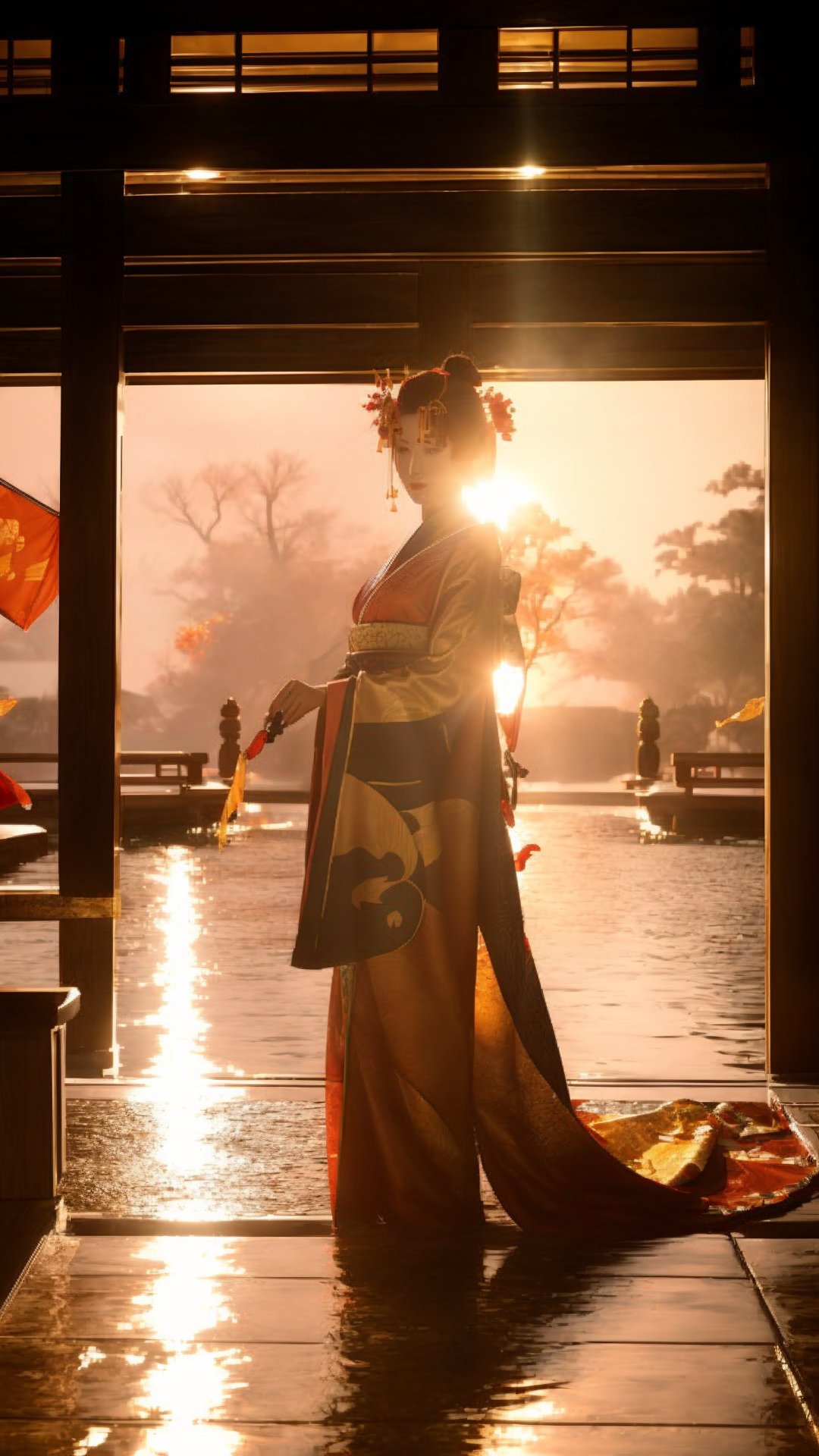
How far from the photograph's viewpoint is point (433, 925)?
348cm

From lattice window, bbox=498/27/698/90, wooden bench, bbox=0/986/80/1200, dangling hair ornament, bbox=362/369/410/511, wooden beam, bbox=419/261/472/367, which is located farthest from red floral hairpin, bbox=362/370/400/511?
lattice window, bbox=498/27/698/90

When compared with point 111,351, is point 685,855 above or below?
below

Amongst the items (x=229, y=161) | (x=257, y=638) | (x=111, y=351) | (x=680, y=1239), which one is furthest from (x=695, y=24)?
(x=257, y=638)

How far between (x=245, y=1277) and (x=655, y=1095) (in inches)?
74.6

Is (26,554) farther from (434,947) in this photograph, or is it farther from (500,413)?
(434,947)

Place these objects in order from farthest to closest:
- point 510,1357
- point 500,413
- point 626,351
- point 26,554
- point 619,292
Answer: point 626,351
point 26,554
point 619,292
point 500,413
point 510,1357

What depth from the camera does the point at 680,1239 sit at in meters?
3.44

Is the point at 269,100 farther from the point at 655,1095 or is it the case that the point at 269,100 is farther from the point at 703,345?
the point at 655,1095

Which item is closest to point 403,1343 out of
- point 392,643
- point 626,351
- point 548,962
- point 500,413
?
point 392,643

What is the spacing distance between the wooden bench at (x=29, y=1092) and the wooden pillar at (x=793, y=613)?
236 centimetres

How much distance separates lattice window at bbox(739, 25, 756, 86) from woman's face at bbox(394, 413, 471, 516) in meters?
2.26

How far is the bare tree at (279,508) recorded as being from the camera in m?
27.6

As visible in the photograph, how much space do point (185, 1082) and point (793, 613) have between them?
2.32 meters

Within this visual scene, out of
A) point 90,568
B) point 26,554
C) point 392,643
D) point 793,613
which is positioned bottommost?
point 392,643
